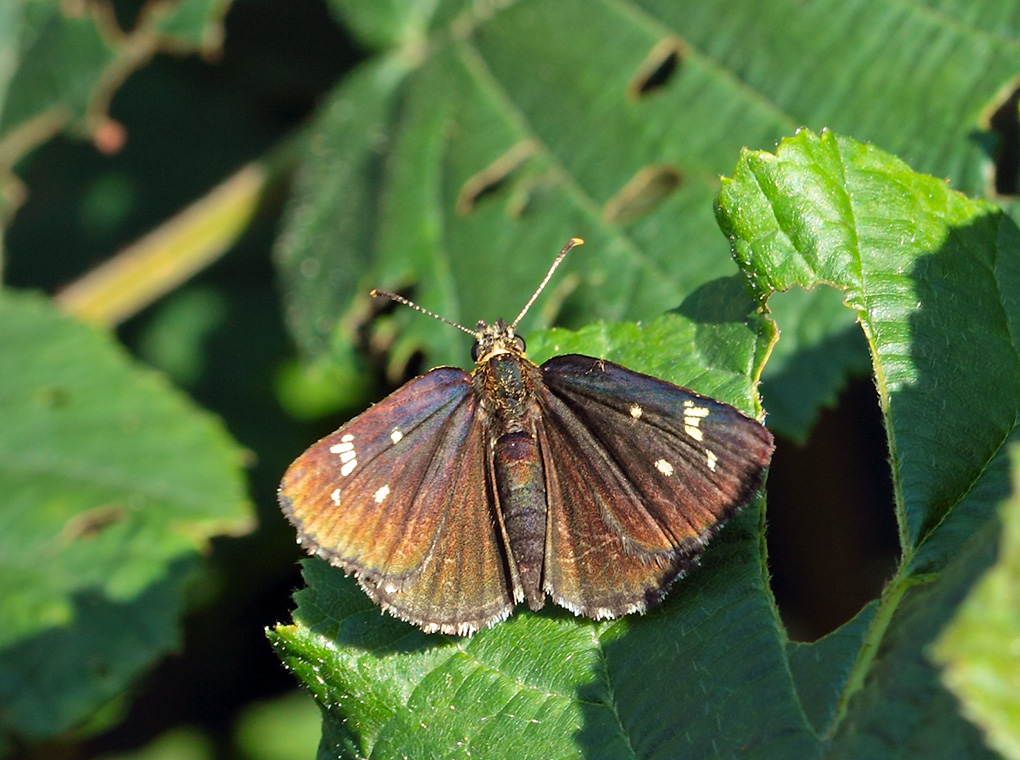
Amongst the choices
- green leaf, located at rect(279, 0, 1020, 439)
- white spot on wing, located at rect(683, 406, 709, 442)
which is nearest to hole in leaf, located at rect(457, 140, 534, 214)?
green leaf, located at rect(279, 0, 1020, 439)

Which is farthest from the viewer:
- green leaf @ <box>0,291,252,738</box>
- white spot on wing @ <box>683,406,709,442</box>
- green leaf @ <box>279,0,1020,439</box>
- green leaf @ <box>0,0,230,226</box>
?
green leaf @ <box>0,0,230,226</box>

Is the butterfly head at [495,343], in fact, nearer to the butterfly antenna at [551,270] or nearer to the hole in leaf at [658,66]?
the butterfly antenna at [551,270]

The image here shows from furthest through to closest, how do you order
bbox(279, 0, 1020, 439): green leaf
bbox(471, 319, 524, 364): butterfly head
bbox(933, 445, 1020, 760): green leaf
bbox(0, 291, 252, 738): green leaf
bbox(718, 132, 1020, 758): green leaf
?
bbox(0, 291, 252, 738): green leaf, bbox(279, 0, 1020, 439): green leaf, bbox(471, 319, 524, 364): butterfly head, bbox(718, 132, 1020, 758): green leaf, bbox(933, 445, 1020, 760): green leaf

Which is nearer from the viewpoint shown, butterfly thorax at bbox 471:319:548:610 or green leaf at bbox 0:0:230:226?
butterfly thorax at bbox 471:319:548:610

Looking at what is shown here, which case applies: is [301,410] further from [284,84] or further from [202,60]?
[202,60]

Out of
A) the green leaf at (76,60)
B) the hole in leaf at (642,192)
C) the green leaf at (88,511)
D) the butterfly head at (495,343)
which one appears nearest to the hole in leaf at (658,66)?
the hole in leaf at (642,192)

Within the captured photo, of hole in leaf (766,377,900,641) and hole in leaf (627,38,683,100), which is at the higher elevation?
hole in leaf (627,38,683,100)

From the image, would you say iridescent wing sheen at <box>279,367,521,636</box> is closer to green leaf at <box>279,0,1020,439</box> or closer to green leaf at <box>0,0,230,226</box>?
green leaf at <box>279,0,1020,439</box>

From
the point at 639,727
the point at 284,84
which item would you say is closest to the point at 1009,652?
the point at 639,727

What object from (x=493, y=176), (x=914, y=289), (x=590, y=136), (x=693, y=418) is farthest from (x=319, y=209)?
(x=914, y=289)

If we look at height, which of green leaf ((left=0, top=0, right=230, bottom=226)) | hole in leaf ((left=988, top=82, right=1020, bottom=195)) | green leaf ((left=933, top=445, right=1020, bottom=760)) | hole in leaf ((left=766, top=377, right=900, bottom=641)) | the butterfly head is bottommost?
hole in leaf ((left=766, top=377, right=900, bottom=641))
